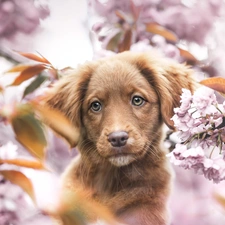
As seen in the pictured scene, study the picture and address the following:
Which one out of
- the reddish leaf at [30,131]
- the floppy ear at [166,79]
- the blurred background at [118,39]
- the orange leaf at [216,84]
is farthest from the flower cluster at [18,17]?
the reddish leaf at [30,131]

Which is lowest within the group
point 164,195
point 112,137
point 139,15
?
point 164,195

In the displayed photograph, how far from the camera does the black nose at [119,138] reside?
0.74 m

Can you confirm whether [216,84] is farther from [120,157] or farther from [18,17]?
[18,17]

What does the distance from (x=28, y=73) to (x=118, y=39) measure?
187mm

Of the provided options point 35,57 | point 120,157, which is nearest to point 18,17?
point 35,57

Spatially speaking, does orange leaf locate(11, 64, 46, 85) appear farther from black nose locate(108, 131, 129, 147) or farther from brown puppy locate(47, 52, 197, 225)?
black nose locate(108, 131, 129, 147)

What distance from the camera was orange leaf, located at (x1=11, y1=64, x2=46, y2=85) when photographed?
2.53 feet

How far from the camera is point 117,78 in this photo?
794 mm

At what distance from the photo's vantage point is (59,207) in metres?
0.44

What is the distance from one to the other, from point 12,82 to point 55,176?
17 centimetres

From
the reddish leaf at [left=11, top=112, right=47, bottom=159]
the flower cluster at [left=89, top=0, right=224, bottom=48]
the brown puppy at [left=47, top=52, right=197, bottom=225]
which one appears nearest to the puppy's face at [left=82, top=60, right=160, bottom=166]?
the brown puppy at [left=47, top=52, right=197, bottom=225]

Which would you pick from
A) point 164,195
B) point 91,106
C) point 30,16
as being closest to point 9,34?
point 30,16

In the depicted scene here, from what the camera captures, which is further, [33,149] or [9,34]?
[9,34]

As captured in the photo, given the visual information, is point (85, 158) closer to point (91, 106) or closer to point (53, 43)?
point (91, 106)
